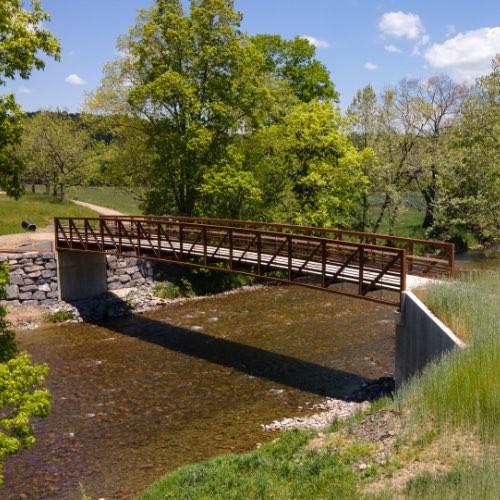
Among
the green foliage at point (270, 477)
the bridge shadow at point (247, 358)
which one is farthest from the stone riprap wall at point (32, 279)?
the green foliage at point (270, 477)

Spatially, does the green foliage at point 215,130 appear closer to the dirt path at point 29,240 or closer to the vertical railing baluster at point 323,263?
the dirt path at point 29,240

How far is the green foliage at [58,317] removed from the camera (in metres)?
23.3

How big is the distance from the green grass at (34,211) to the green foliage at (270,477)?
2641 centimetres

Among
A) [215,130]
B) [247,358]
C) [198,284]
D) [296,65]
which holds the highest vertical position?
[296,65]

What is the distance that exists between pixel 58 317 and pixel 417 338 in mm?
16610

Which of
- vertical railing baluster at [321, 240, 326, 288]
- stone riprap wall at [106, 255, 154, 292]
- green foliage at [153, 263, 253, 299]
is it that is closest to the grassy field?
vertical railing baluster at [321, 240, 326, 288]

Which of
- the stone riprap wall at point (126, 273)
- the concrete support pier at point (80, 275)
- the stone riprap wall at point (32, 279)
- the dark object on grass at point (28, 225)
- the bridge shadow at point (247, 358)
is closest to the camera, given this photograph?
the bridge shadow at point (247, 358)

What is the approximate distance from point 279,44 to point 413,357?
31.9 meters

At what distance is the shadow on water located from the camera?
16.0m

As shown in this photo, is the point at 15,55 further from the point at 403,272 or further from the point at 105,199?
the point at 105,199

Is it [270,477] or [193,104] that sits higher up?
[193,104]

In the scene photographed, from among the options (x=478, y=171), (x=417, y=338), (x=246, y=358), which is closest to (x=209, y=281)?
(x=246, y=358)

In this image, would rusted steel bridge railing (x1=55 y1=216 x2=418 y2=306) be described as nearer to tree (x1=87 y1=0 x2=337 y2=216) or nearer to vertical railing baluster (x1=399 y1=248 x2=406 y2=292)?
vertical railing baluster (x1=399 y1=248 x2=406 y2=292)

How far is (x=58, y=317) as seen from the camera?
76.9ft
